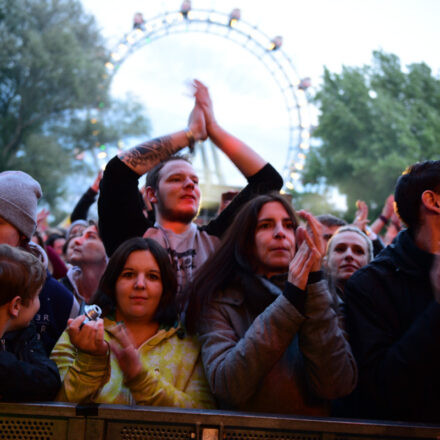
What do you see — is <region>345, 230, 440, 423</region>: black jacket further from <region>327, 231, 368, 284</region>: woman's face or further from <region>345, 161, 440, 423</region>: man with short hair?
<region>327, 231, 368, 284</region>: woman's face

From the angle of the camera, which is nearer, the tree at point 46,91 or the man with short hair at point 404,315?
the man with short hair at point 404,315

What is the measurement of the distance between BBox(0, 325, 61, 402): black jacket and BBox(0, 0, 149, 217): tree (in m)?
17.3

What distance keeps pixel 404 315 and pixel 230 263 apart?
27.8 inches

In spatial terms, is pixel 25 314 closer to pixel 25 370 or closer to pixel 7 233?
pixel 25 370

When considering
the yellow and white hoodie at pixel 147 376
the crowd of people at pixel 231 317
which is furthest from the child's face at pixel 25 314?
the yellow and white hoodie at pixel 147 376

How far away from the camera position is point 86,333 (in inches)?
59.6

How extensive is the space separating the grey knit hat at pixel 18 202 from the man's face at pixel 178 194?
67 centimetres

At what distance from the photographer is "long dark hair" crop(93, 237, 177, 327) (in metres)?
2.06

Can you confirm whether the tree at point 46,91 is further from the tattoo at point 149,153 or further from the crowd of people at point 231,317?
the crowd of people at point 231,317

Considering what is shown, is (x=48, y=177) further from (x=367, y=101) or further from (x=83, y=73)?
(x=367, y=101)

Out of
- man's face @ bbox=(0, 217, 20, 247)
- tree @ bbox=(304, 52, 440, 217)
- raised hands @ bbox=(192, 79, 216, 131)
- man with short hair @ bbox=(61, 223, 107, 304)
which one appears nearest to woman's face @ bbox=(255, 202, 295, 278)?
raised hands @ bbox=(192, 79, 216, 131)

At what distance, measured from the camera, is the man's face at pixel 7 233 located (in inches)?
81.4

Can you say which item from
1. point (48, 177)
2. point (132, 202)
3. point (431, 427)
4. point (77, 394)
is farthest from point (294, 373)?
point (48, 177)

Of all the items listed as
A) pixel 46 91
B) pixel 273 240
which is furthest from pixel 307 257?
pixel 46 91
